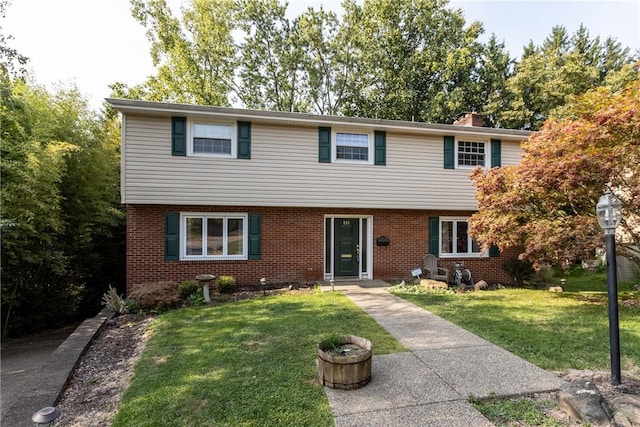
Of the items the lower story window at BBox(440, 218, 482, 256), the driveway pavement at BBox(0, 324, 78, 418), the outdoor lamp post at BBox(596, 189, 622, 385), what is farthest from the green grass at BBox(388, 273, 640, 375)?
the driveway pavement at BBox(0, 324, 78, 418)

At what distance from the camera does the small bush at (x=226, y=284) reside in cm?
879

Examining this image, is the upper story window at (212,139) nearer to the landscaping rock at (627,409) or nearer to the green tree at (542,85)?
the landscaping rock at (627,409)

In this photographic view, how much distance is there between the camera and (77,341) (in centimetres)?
552

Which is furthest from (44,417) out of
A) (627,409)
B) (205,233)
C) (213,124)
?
(213,124)

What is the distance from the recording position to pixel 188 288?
8289 mm

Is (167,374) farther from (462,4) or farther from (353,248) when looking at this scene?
(462,4)

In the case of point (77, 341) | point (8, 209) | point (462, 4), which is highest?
point (462, 4)

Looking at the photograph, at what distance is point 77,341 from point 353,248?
7.28m

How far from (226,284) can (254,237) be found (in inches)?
60.7

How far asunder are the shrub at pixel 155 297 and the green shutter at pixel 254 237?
2381 mm

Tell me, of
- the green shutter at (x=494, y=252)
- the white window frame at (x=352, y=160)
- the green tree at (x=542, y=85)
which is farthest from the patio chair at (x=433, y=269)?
the green tree at (x=542, y=85)

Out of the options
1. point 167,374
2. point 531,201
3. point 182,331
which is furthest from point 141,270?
point 531,201

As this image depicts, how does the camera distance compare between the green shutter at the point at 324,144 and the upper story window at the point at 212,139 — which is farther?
the green shutter at the point at 324,144

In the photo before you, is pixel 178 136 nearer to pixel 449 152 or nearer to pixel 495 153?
pixel 449 152
